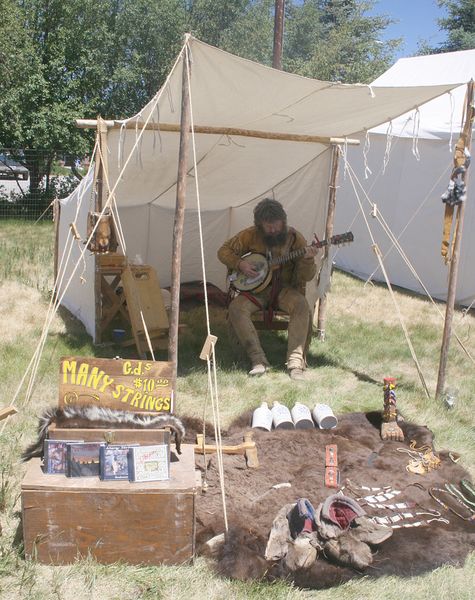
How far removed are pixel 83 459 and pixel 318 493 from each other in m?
1.31

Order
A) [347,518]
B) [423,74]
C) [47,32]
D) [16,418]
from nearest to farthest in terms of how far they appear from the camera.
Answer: [347,518] → [16,418] → [423,74] → [47,32]

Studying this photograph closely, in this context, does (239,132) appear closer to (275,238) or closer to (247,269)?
(275,238)

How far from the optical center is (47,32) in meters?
15.0

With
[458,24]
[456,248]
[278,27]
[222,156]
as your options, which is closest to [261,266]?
[222,156]

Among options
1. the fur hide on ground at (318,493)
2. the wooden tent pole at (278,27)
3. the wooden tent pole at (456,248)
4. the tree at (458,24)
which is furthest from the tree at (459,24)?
the fur hide on ground at (318,493)

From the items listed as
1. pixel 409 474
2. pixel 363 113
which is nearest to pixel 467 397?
pixel 409 474

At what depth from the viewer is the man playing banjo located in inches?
204

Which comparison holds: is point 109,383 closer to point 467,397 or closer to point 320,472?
point 320,472

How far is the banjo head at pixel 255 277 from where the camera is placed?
17.8 ft

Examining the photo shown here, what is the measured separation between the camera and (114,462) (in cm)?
267

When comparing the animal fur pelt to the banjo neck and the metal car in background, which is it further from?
the metal car in background

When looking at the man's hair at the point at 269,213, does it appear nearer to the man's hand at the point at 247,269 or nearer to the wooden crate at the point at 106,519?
the man's hand at the point at 247,269

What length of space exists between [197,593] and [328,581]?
21.8 inches

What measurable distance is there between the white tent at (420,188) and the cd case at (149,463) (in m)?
5.76
